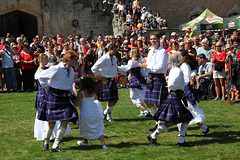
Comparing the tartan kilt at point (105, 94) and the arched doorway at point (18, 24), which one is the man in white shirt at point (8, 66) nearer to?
the tartan kilt at point (105, 94)

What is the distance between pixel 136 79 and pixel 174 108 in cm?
318

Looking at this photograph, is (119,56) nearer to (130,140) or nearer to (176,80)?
(130,140)

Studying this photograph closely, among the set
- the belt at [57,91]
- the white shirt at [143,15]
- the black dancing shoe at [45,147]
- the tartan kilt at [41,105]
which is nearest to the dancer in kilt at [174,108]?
the belt at [57,91]

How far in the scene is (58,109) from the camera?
7254 millimetres

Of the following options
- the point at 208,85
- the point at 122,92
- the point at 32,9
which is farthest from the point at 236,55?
the point at 32,9

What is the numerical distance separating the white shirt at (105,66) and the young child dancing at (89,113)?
7.13ft

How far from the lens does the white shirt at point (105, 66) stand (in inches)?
389

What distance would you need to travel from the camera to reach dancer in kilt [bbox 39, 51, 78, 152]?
7242 mm

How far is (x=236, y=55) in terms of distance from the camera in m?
13.5

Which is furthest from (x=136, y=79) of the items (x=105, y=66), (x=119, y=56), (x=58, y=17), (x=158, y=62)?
(x=58, y=17)

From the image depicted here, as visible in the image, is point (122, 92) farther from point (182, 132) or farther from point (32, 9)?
point (32, 9)

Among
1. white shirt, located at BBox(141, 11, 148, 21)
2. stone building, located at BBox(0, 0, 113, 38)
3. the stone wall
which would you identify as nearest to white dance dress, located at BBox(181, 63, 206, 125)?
white shirt, located at BBox(141, 11, 148, 21)

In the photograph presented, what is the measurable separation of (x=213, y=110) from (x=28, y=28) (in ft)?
61.4

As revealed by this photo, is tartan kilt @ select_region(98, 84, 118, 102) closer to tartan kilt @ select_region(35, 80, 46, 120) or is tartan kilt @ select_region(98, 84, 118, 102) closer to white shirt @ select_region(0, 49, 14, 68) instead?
tartan kilt @ select_region(35, 80, 46, 120)
